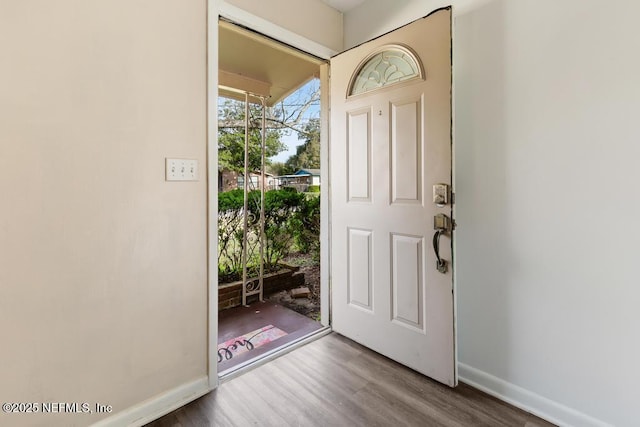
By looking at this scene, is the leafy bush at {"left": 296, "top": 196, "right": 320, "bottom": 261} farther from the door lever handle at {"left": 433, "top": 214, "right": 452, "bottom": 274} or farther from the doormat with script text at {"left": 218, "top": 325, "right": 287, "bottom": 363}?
the door lever handle at {"left": 433, "top": 214, "right": 452, "bottom": 274}

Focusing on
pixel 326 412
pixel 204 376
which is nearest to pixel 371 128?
pixel 326 412

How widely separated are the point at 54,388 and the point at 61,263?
52cm

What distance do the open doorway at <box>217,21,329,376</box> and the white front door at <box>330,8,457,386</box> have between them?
46 centimetres

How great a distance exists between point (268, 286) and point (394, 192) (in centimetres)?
211

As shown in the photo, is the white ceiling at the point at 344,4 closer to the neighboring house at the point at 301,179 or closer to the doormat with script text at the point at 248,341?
the neighboring house at the point at 301,179

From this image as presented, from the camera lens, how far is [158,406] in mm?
1499

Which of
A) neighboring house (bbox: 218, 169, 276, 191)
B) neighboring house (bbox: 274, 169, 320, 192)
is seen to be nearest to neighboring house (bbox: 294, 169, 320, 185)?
neighboring house (bbox: 274, 169, 320, 192)

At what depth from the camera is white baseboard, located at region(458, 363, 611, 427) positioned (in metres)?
1.36

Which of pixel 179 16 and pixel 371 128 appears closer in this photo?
pixel 179 16

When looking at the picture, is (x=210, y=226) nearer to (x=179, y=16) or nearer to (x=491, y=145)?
(x=179, y=16)

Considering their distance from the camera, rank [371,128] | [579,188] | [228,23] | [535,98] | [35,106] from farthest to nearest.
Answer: [371,128] → [228,23] → [535,98] → [579,188] → [35,106]

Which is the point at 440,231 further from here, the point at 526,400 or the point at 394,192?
the point at 526,400

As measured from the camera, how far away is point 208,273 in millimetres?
1683

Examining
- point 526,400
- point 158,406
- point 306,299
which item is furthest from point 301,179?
point 526,400
